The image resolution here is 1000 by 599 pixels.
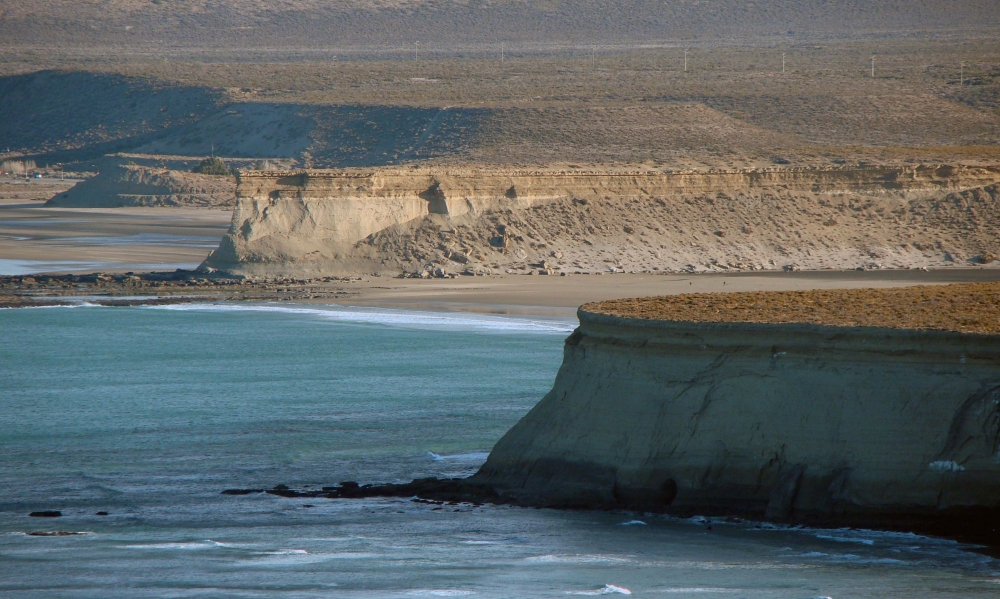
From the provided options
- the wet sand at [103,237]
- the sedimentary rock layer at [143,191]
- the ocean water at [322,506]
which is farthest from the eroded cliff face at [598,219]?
the sedimentary rock layer at [143,191]

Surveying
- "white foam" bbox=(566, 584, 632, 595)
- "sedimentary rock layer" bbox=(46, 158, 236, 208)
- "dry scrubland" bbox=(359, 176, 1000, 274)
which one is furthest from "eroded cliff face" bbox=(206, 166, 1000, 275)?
"white foam" bbox=(566, 584, 632, 595)

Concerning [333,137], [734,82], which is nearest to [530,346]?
[333,137]

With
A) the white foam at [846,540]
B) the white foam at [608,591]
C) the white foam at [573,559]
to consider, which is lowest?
the white foam at [608,591]

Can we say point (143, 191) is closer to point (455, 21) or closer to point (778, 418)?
point (778, 418)

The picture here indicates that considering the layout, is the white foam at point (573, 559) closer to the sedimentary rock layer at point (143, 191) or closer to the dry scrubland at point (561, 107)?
the dry scrubland at point (561, 107)

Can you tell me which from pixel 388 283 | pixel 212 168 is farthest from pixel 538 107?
pixel 388 283

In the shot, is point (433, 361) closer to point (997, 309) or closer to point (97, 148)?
point (997, 309)

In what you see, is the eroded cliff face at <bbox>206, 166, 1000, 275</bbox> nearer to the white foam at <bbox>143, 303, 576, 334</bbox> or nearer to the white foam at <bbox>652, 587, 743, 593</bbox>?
the white foam at <bbox>143, 303, 576, 334</bbox>
